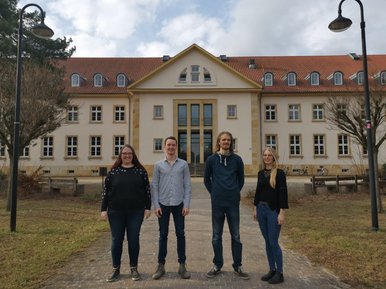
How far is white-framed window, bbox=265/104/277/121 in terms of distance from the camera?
3750cm

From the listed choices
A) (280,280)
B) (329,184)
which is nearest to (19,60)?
(280,280)

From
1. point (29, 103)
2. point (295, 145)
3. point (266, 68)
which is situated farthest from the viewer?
point (266, 68)

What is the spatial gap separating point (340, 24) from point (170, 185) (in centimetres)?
676

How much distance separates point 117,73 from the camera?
3997 cm

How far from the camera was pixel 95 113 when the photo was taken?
37562 mm

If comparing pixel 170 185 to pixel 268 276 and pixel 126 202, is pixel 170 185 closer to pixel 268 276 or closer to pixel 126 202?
pixel 126 202

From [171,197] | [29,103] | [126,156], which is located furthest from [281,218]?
[29,103]

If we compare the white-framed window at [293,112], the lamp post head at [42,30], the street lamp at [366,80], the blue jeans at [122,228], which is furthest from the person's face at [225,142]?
the white-framed window at [293,112]

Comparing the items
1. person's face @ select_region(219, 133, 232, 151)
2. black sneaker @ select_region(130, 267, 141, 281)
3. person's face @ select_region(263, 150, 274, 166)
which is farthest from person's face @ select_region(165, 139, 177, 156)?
black sneaker @ select_region(130, 267, 141, 281)

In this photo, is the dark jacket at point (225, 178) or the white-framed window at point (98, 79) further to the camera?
the white-framed window at point (98, 79)

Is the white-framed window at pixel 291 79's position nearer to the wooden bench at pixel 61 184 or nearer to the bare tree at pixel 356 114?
the bare tree at pixel 356 114

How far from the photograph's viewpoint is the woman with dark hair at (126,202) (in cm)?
544

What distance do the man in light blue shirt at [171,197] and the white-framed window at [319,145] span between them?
33.5m

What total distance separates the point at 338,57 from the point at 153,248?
4110 cm
